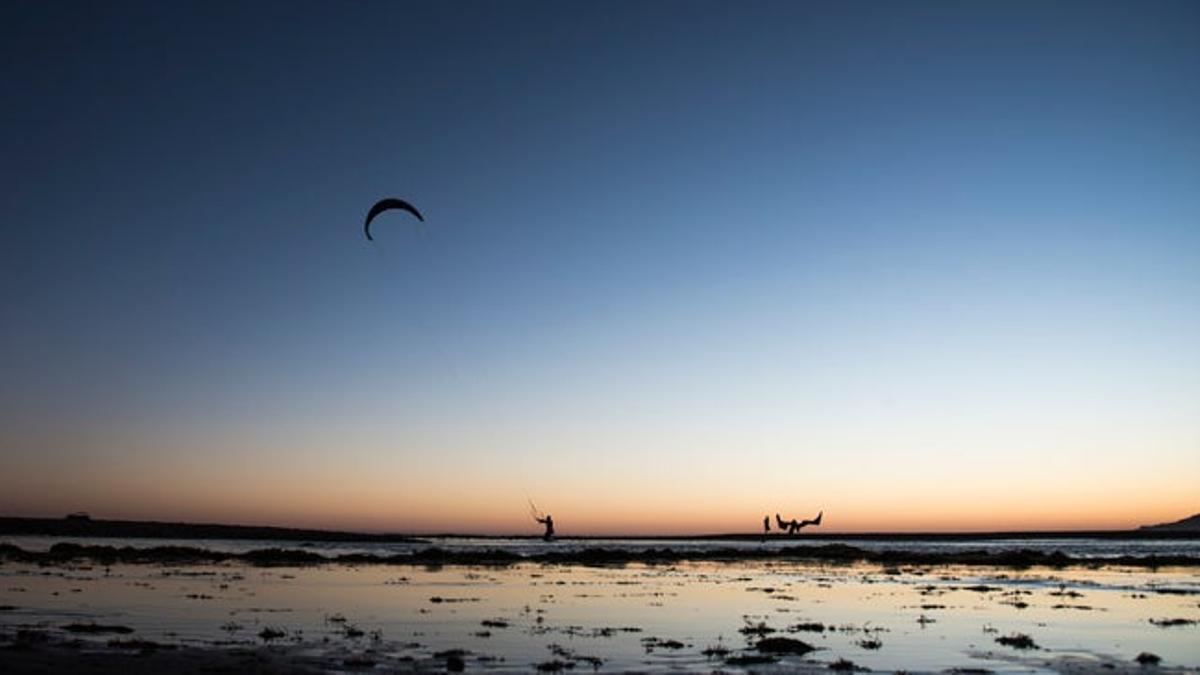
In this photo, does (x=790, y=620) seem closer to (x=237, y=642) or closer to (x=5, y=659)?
(x=237, y=642)

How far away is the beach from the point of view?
2195 centimetres

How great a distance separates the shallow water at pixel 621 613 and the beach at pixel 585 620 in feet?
0.40

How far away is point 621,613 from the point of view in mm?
33812

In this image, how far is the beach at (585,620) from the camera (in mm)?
21953

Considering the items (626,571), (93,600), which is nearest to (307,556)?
(626,571)

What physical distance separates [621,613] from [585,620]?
2960 millimetres

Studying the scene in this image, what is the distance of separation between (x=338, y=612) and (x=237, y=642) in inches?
345

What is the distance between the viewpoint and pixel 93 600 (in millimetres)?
35500

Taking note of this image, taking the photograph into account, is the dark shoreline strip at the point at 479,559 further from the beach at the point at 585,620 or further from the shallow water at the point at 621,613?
the shallow water at the point at 621,613

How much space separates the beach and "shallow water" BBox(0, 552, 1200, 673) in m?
0.12

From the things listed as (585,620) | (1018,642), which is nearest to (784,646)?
Answer: (1018,642)

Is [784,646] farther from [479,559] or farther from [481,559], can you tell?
[479,559]

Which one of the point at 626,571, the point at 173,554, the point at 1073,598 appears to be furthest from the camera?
the point at 173,554

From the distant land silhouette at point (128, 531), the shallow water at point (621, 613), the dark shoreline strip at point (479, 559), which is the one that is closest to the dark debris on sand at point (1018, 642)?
the shallow water at point (621, 613)
